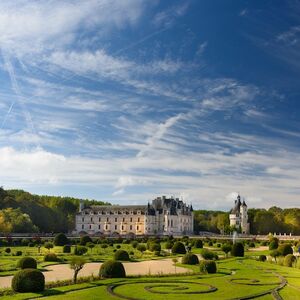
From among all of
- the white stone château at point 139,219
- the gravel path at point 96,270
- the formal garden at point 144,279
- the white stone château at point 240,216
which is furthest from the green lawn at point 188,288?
the white stone château at point 240,216

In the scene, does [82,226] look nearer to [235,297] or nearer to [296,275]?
[296,275]

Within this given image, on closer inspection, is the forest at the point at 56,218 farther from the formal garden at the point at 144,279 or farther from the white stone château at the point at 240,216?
the formal garden at the point at 144,279

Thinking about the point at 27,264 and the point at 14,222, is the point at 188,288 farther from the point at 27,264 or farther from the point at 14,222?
the point at 14,222

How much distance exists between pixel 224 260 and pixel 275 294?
52.7 feet

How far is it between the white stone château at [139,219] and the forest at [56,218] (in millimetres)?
3905

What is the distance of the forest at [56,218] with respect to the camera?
65.8 m

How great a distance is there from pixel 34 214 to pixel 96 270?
54109 mm

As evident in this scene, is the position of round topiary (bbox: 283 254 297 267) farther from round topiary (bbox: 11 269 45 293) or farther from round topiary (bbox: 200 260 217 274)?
round topiary (bbox: 11 269 45 293)

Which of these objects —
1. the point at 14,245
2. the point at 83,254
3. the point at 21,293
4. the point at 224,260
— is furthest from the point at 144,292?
the point at 14,245

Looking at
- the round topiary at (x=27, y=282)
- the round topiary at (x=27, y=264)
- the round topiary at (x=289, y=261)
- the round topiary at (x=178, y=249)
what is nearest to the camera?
the round topiary at (x=27, y=282)

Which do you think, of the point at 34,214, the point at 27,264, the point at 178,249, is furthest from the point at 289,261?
the point at 34,214

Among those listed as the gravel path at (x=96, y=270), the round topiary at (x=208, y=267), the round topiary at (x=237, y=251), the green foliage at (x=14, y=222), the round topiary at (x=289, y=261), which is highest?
the green foliage at (x=14, y=222)

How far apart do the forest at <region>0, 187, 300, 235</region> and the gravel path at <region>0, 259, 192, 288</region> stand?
113 ft

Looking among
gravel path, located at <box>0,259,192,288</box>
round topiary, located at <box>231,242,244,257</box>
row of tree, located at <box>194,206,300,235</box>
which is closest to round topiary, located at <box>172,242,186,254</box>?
round topiary, located at <box>231,242,244,257</box>
